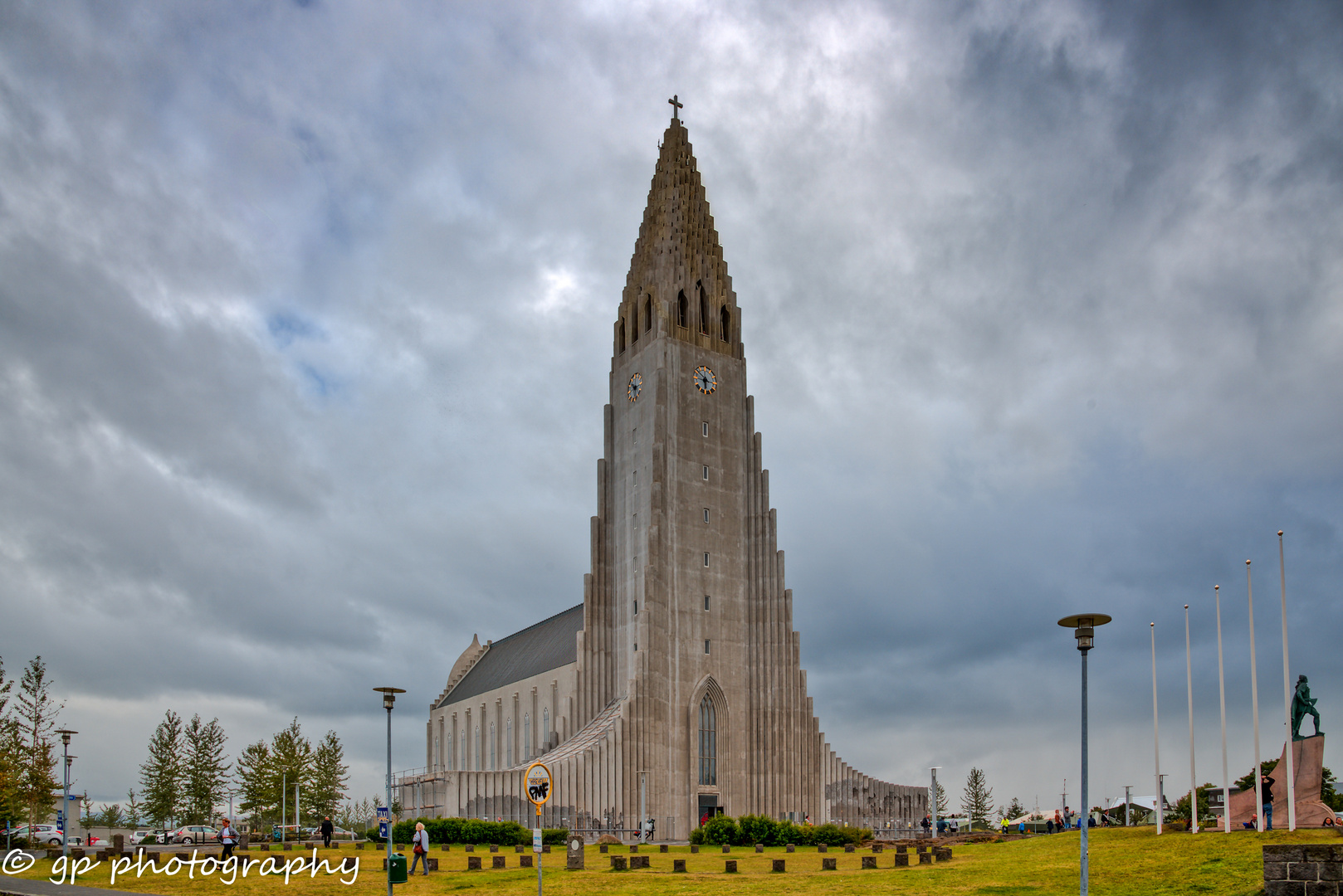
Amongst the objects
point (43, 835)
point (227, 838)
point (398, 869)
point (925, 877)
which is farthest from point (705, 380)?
point (398, 869)

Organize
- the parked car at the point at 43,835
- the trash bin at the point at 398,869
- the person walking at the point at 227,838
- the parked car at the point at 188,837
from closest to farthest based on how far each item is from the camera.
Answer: the trash bin at the point at 398,869 → the person walking at the point at 227,838 → the parked car at the point at 43,835 → the parked car at the point at 188,837

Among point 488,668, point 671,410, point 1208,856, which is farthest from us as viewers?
point 488,668

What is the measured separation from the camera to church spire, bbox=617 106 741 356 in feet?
243

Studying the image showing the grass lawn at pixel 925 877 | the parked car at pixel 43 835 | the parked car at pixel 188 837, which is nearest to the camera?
the grass lawn at pixel 925 877

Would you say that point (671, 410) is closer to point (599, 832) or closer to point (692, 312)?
point (692, 312)

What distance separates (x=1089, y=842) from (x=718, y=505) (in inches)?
1483

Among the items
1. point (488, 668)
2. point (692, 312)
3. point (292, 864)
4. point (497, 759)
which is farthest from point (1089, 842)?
point (488, 668)

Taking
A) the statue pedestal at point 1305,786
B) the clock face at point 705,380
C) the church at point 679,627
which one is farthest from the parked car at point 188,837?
the statue pedestal at point 1305,786

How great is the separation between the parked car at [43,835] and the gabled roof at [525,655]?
2971 centimetres

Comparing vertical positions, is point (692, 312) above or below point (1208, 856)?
above

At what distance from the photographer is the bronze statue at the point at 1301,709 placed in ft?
110

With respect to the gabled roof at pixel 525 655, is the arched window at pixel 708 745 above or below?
below

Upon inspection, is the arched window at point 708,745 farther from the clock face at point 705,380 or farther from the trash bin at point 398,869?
the trash bin at point 398,869

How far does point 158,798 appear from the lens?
87625mm
